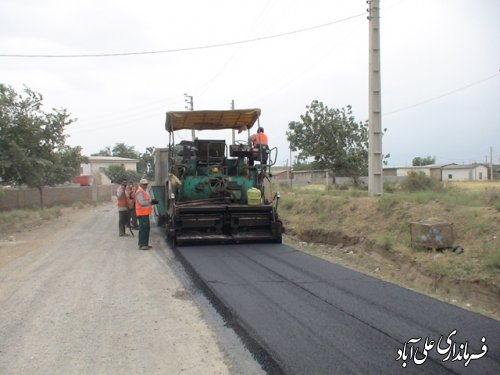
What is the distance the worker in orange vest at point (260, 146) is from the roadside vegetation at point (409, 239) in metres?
2.32

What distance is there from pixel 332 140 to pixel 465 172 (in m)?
57.5

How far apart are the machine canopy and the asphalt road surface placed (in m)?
5.03

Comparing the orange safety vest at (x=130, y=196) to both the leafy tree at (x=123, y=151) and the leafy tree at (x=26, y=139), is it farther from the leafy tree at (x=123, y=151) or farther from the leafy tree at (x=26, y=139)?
the leafy tree at (x=123, y=151)

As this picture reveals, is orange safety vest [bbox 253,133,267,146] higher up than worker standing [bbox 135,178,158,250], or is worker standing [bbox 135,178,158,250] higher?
orange safety vest [bbox 253,133,267,146]

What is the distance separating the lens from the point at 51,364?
14.2 feet

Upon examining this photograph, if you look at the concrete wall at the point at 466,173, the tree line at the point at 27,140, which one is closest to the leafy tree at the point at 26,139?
the tree line at the point at 27,140

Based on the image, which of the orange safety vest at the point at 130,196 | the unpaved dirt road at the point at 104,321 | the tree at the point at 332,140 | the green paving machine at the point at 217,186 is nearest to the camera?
the unpaved dirt road at the point at 104,321

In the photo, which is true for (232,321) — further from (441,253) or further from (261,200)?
(261,200)

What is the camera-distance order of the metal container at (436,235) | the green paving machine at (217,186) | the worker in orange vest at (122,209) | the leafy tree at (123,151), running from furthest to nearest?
the leafy tree at (123,151)
the worker in orange vest at (122,209)
the green paving machine at (217,186)
the metal container at (436,235)

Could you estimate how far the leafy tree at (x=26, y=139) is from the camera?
1953 centimetres

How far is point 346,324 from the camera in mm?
5047

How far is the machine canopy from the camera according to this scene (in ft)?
39.2

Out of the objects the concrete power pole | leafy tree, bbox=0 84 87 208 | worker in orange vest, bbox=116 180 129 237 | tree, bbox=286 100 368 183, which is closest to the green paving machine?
worker in orange vest, bbox=116 180 129 237

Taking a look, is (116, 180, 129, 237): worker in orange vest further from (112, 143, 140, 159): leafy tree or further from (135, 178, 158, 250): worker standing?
(112, 143, 140, 159): leafy tree
